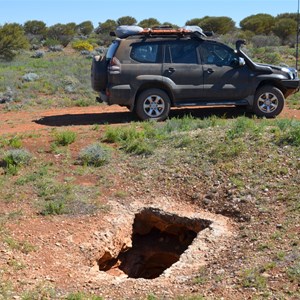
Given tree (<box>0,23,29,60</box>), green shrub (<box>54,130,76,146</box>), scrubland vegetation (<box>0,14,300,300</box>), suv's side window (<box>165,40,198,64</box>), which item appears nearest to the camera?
scrubland vegetation (<box>0,14,300,300</box>)

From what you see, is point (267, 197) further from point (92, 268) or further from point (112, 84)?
point (112, 84)

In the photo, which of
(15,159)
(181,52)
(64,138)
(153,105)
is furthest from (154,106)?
(15,159)

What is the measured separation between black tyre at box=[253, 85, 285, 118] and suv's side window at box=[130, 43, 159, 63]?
221 centimetres

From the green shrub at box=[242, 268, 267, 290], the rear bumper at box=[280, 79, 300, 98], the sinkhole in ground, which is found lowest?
the sinkhole in ground

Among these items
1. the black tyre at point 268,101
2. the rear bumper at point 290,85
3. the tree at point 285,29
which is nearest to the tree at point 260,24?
the tree at point 285,29

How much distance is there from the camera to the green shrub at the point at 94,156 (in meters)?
8.58

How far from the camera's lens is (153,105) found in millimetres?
11156

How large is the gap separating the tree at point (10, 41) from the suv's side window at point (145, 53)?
57.4 ft

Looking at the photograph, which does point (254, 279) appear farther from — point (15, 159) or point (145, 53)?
point (145, 53)

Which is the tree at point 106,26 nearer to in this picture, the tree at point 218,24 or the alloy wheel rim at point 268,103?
the tree at point 218,24

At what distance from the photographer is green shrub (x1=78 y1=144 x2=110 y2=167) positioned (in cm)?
858

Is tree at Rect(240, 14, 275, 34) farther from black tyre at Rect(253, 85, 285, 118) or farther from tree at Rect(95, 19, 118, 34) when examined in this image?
black tyre at Rect(253, 85, 285, 118)

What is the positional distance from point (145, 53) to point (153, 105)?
1.06m

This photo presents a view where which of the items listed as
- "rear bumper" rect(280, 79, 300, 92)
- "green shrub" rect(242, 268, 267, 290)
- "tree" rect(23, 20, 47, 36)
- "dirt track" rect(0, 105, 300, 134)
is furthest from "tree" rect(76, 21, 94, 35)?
"green shrub" rect(242, 268, 267, 290)
